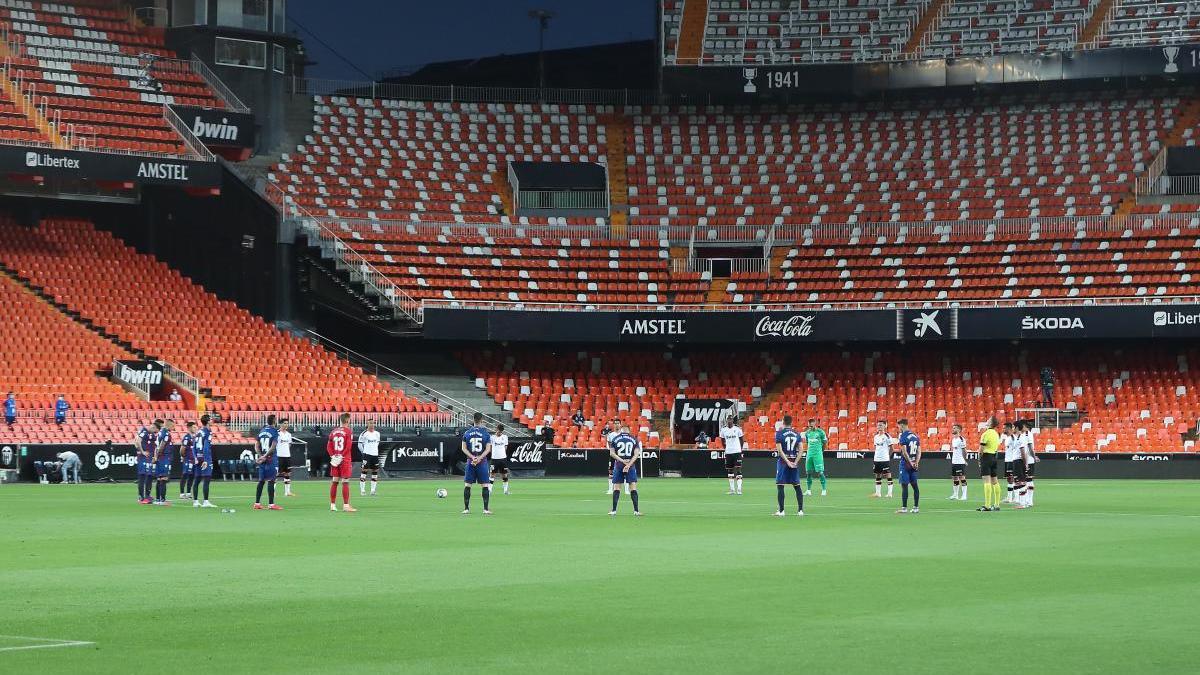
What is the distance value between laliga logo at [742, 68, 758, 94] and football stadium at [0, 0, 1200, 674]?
0.09 metres

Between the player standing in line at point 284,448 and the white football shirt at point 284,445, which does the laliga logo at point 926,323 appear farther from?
the white football shirt at point 284,445

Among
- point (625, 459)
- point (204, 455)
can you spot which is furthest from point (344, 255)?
point (625, 459)

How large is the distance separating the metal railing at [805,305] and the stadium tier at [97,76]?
41.4 ft

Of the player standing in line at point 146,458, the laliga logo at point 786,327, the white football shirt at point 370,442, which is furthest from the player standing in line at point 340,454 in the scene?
the laliga logo at point 786,327

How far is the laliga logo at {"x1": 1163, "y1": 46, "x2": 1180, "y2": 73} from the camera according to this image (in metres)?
65.2

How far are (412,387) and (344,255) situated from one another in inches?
229

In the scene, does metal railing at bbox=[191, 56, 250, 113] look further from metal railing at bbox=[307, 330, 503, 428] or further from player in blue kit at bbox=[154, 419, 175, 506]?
player in blue kit at bbox=[154, 419, 175, 506]

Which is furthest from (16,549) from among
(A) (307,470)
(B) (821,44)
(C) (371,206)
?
(B) (821,44)

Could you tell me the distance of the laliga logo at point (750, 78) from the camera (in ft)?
227

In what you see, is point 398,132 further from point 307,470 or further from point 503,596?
point 503,596

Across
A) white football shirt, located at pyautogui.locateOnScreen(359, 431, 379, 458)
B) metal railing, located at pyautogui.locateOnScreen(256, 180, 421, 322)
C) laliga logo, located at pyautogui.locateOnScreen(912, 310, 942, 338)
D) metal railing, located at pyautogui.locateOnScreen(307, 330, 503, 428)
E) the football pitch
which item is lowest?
the football pitch

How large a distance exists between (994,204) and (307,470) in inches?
1233

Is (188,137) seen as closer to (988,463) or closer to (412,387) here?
(412,387)

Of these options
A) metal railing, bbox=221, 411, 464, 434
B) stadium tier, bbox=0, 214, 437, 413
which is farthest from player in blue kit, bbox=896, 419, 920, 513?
stadium tier, bbox=0, 214, 437, 413
